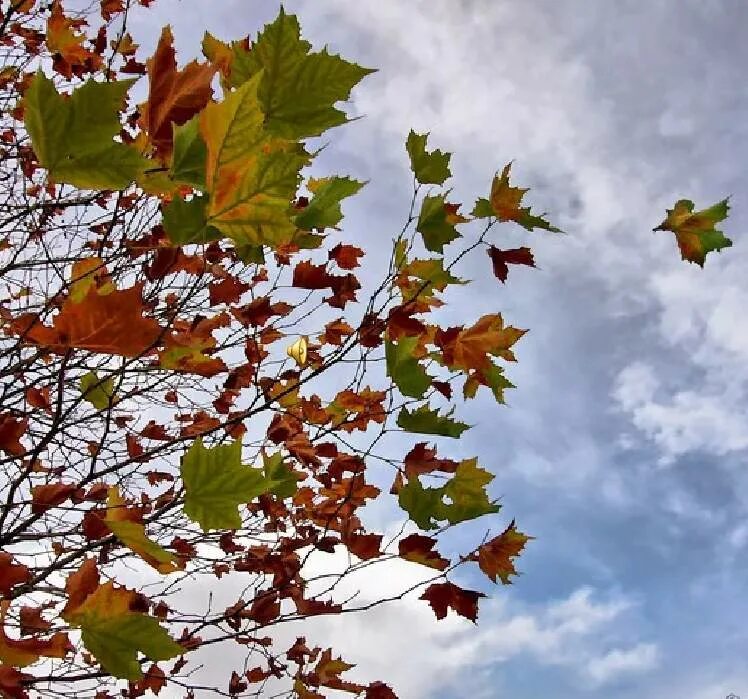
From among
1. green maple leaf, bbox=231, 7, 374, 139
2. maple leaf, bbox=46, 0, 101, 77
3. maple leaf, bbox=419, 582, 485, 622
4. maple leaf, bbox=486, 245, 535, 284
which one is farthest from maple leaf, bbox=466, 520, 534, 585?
maple leaf, bbox=46, 0, 101, 77

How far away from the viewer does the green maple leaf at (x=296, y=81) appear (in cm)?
106

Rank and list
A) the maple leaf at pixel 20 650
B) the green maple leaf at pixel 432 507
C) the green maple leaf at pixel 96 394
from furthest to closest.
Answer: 1. the green maple leaf at pixel 96 394
2. the green maple leaf at pixel 432 507
3. the maple leaf at pixel 20 650

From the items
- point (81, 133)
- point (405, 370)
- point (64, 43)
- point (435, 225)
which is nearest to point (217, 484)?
point (81, 133)

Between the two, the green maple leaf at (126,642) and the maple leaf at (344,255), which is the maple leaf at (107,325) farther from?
the maple leaf at (344,255)

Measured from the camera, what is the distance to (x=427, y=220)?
196cm

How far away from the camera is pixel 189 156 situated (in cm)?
103

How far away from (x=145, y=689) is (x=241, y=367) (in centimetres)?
156

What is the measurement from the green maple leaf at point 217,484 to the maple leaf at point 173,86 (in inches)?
22.6

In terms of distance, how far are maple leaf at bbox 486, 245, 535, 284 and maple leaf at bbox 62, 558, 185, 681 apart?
63.2 inches

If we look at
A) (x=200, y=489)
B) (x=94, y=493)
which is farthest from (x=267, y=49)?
(x=94, y=493)

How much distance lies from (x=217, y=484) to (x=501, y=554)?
4.77 ft

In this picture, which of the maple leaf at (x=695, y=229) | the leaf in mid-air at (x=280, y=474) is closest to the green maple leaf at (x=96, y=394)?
the leaf in mid-air at (x=280, y=474)

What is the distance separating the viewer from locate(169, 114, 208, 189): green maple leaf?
101 centimetres

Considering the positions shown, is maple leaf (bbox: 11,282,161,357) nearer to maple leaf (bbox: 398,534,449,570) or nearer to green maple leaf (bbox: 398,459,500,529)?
green maple leaf (bbox: 398,459,500,529)
